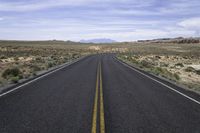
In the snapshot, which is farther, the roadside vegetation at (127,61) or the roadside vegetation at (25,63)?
the roadside vegetation at (127,61)

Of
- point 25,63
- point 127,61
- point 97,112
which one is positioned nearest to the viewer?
point 97,112

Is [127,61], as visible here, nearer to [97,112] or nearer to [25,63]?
[25,63]

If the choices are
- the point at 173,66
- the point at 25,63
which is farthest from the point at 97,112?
the point at 173,66

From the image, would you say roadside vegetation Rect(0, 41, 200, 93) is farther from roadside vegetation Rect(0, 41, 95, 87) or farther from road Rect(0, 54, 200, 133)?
road Rect(0, 54, 200, 133)

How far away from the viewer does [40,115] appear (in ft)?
28.9

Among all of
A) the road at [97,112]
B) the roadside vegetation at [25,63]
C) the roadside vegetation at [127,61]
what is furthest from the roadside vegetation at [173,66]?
the roadside vegetation at [25,63]

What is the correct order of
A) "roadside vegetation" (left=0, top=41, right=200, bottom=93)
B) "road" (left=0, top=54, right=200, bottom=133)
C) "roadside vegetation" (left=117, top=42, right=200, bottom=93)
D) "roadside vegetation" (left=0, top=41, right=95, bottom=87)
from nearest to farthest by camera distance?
"road" (left=0, top=54, right=200, bottom=133) → "roadside vegetation" (left=0, top=41, right=95, bottom=87) → "roadside vegetation" (left=0, top=41, right=200, bottom=93) → "roadside vegetation" (left=117, top=42, right=200, bottom=93)

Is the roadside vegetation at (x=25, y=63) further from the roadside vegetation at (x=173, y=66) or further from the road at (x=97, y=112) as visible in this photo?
the roadside vegetation at (x=173, y=66)

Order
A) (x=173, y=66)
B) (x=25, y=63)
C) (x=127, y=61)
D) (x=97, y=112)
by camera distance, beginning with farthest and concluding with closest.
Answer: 1. (x=127, y=61)
2. (x=173, y=66)
3. (x=25, y=63)
4. (x=97, y=112)

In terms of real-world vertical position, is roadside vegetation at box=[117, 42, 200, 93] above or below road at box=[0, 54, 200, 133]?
below

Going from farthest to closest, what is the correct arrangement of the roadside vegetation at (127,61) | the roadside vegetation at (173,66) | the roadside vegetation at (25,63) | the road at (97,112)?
the roadside vegetation at (173,66), the roadside vegetation at (127,61), the roadside vegetation at (25,63), the road at (97,112)

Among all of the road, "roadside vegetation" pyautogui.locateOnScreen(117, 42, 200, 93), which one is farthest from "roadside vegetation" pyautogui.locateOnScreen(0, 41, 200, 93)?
the road

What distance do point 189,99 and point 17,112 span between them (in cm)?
736

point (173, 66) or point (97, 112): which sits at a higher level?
point (97, 112)
